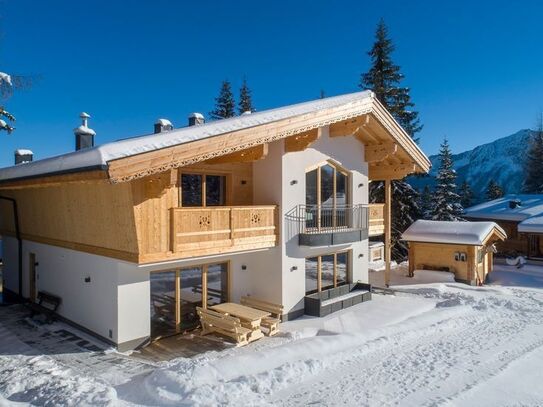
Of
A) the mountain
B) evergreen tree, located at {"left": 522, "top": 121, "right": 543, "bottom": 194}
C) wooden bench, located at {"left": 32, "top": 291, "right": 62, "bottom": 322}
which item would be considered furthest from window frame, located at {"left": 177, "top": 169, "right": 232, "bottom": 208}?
the mountain

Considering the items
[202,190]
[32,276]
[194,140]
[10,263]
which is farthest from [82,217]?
[10,263]

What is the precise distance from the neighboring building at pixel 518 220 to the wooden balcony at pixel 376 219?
12.6m

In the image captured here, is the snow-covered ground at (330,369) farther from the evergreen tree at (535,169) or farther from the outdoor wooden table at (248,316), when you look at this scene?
the evergreen tree at (535,169)

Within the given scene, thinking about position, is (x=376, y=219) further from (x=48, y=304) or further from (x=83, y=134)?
(x=48, y=304)

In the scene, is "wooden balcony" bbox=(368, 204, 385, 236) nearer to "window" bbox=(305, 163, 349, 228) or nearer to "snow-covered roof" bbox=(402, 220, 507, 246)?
"window" bbox=(305, 163, 349, 228)

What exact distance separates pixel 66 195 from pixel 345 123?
29.2ft

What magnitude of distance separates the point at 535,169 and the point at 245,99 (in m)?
31.5

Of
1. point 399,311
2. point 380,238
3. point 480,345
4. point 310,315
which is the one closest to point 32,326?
point 310,315

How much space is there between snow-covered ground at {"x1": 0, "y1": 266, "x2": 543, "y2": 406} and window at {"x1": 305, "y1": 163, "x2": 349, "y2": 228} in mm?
3280

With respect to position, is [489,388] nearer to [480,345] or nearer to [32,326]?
[480,345]

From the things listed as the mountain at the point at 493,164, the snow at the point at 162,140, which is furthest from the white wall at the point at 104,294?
the mountain at the point at 493,164

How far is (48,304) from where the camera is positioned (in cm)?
1145

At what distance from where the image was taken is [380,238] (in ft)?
88.0

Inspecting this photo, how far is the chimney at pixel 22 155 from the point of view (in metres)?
15.5
